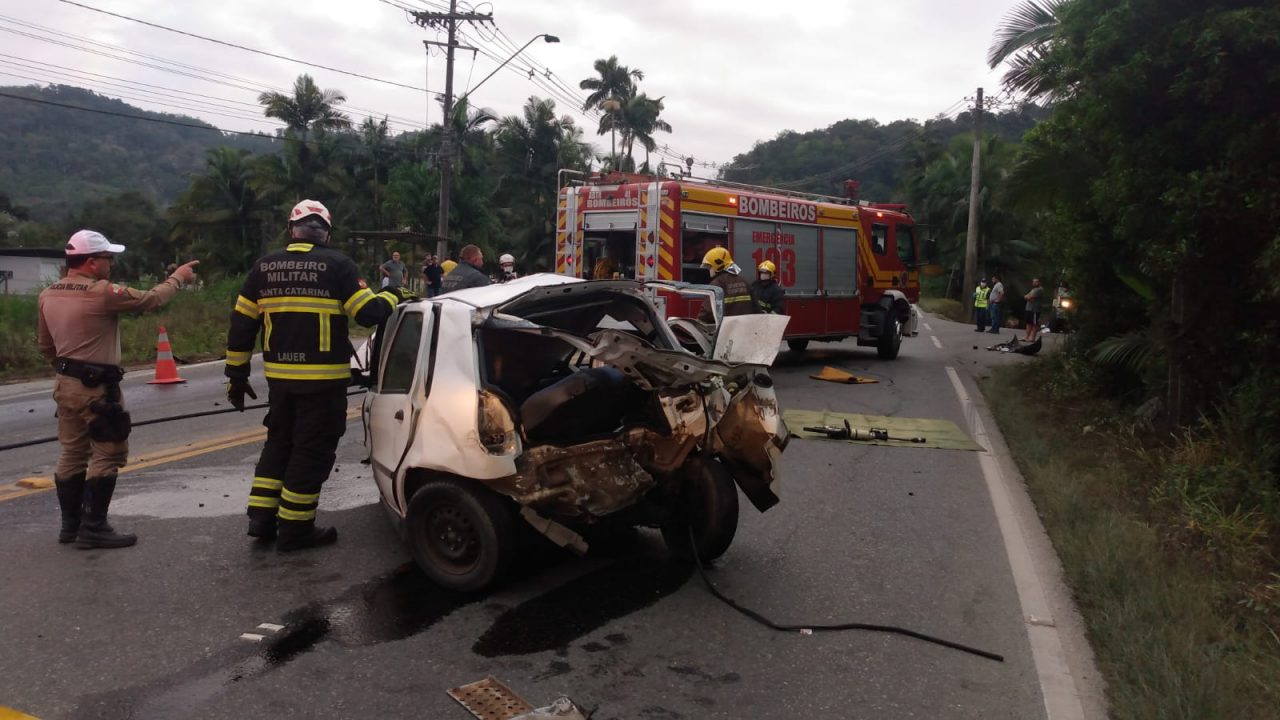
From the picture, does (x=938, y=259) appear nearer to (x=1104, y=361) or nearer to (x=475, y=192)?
(x=475, y=192)

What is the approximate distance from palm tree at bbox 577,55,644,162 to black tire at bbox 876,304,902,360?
4088cm

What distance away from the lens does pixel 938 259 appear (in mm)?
46906

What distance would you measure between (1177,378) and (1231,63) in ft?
9.45

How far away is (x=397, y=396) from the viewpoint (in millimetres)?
5238

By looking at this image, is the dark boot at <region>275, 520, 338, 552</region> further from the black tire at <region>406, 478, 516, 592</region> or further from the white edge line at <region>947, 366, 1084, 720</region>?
the white edge line at <region>947, 366, 1084, 720</region>

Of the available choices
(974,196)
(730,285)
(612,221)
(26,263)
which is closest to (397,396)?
(730,285)

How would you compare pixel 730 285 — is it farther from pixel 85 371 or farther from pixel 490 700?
pixel 490 700

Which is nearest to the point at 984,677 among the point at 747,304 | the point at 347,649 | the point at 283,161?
the point at 347,649

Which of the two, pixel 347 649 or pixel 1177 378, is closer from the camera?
pixel 347 649

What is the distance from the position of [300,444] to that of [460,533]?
Answer: 1138mm

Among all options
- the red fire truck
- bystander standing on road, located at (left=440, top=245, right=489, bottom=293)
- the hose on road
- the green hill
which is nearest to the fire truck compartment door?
the red fire truck

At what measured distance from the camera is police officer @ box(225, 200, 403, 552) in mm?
5320

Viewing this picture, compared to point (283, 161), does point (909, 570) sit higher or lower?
lower

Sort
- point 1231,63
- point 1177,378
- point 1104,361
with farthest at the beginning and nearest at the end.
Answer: point 1104,361, point 1177,378, point 1231,63
